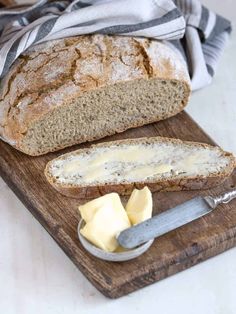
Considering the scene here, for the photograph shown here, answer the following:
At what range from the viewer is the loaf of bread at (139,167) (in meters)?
2.17

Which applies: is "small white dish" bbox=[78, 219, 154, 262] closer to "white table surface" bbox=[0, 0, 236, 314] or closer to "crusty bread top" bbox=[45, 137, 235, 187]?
"white table surface" bbox=[0, 0, 236, 314]

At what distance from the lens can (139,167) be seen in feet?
7.25

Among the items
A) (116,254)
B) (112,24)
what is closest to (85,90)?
(112,24)

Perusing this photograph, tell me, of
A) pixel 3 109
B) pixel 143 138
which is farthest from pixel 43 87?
pixel 143 138

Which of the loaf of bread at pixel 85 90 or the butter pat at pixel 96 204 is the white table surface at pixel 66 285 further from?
the loaf of bread at pixel 85 90

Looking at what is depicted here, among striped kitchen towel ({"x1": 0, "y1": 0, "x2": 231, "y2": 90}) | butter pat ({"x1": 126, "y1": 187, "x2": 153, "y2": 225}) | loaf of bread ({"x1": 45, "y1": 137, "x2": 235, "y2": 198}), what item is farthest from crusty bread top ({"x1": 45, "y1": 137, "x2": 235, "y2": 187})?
striped kitchen towel ({"x1": 0, "y1": 0, "x2": 231, "y2": 90})

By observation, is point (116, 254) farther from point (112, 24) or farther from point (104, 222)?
point (112, 24)

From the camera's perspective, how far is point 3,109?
93.2 inches

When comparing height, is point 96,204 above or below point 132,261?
above

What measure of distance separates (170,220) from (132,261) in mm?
147

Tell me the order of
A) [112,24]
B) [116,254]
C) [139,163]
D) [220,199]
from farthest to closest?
[112,24] → [139,163] → [220,199] → [116,254]

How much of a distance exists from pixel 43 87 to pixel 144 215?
578 mm

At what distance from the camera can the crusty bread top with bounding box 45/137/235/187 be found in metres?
2.18

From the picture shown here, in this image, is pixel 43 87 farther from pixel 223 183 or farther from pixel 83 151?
pixel 223 183
